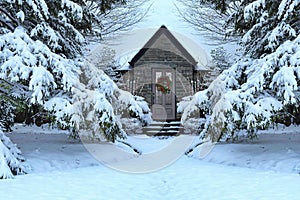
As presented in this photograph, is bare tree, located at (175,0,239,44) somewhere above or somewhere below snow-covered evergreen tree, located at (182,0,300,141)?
above

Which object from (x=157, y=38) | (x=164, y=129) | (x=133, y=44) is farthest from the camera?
(x=133, y=44)

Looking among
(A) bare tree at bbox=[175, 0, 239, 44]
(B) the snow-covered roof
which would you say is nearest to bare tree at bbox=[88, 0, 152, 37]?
(B) the snow-covered roof

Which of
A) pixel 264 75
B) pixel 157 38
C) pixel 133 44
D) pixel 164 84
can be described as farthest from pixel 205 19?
pixel 264 75

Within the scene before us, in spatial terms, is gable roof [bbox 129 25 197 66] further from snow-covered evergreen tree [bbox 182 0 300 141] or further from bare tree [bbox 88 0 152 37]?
snow-covered evergreen tree [bbox 182 0 300 141]

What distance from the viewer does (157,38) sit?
56.0 ft

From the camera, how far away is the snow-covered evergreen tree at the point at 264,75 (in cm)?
565

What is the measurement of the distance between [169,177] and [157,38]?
1166cm

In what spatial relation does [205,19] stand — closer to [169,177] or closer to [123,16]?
[123,16]

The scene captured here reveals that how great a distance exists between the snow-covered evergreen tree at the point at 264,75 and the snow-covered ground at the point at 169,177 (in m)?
0.93

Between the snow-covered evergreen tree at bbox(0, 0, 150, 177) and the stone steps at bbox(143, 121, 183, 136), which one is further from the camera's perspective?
the stone steps at bbox(143, 121, 183, 136)

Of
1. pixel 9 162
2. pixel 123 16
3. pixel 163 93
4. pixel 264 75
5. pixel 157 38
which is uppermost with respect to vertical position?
pixel 123 16

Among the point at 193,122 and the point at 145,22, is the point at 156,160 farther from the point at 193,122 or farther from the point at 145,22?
the point at 145,22

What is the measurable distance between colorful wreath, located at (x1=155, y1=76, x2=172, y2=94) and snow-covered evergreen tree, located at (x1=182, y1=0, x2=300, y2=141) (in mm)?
9446

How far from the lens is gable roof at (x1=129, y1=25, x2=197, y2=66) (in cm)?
1683
